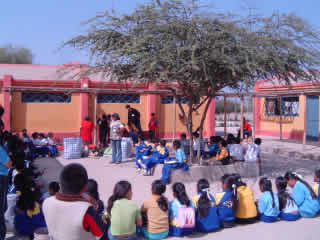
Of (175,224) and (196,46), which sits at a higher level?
(196,46)

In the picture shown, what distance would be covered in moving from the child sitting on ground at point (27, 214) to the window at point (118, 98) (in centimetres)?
1107

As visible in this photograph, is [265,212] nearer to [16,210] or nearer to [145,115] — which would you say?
[16,210]

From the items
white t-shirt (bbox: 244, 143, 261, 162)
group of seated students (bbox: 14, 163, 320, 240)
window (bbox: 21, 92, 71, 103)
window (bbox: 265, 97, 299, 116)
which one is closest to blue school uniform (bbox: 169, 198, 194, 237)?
group of seated students (bbox: 14, 163, 320, 240)

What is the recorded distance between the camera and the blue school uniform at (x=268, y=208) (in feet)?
16.2

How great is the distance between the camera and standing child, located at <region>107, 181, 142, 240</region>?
399 cm

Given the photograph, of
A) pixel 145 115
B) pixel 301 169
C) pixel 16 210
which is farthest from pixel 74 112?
pixel 16 210

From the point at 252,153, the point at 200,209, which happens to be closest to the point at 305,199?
the point at 200,209

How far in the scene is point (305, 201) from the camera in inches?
205

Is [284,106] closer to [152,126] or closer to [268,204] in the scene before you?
[152,126]

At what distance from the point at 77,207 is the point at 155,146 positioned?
6591 millimetres

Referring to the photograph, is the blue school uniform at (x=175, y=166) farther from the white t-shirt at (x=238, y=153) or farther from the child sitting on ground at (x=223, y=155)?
the white t-shirt at (x=238, y=153)

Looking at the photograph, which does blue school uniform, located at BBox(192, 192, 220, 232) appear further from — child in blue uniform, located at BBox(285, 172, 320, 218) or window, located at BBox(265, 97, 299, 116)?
window, located at BBox(265, 97, 299, 116)

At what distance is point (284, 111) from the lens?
17828 mm

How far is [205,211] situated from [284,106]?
48.6 ft
